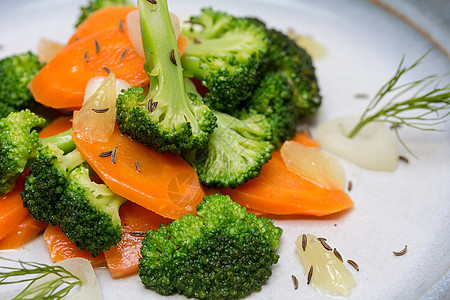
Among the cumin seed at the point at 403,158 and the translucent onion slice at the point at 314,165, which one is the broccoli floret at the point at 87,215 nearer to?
the translucent onion slice at the point at 314,165

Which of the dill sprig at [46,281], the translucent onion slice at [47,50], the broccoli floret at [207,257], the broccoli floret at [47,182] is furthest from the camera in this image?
the translucent onion slice at [47,50]

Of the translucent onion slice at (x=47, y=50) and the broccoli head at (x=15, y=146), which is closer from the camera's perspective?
the broccoli head at (x=15, y=146)

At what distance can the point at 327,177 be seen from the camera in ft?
10.3

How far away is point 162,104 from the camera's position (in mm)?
2668

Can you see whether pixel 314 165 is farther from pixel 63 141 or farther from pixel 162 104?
pixel 63 141

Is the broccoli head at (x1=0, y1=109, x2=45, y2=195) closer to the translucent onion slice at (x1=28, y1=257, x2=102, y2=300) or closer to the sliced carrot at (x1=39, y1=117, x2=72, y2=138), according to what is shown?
the sliced carrot at (x1=39, y1=117, x2=72, y2=138)

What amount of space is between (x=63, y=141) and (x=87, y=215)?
0.52 m

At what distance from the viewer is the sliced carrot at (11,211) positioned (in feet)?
8.99

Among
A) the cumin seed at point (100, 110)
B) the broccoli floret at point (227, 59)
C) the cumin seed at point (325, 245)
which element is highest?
the broccoli floret at point (227, 59)

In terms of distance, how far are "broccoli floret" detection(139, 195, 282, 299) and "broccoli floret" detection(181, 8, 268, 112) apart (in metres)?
0.78

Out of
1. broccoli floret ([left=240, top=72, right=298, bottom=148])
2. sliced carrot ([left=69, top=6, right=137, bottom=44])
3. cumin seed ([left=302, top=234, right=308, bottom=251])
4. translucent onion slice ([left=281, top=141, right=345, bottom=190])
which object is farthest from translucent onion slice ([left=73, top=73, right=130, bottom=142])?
cumin seed ([left=302, top=234, right=308, bottom=251])

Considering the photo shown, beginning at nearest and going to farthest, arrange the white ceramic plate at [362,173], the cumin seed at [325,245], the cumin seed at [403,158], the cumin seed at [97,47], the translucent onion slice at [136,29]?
1. the white ceramic plate at [362,173]
2. the cumin seed at [325,245]
3. the translucent onion slice at [136,29]
4. the cumin seed at [97,47]
5. the cumin seed at [403,158]

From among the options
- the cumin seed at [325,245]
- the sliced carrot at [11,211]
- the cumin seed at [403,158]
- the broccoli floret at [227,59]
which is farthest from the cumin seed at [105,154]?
the cumin seed at [403,158]

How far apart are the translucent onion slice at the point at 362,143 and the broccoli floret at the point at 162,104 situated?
112cm
